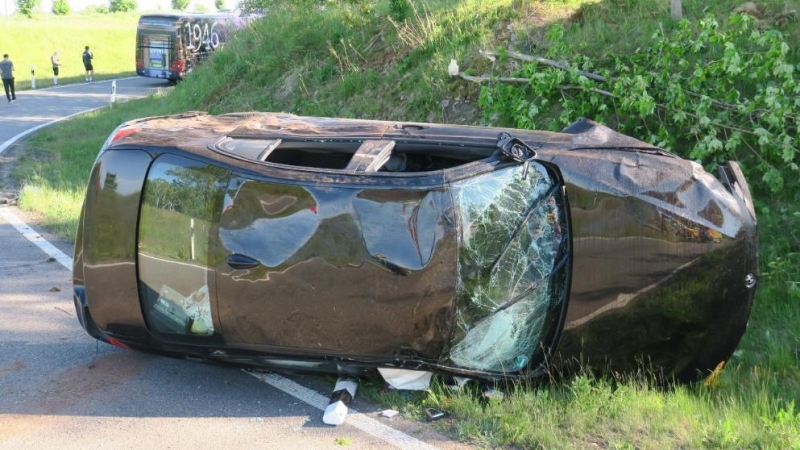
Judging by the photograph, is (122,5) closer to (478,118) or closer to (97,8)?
(97,8)

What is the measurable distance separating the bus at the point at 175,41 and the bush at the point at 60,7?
53.3 m

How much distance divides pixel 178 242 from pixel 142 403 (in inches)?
40.5

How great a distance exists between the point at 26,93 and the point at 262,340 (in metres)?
32.1

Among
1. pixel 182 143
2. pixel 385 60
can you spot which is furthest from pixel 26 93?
pixel 182 143

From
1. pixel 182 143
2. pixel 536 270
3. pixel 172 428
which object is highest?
pixel 182 143

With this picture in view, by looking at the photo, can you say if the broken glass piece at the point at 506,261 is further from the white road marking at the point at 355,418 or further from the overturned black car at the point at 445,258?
the white road marking at the point at 355,418

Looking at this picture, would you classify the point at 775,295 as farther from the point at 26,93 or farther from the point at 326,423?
the point at 26,93

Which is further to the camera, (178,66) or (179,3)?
(179,3)

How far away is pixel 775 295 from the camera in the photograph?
19.0ft

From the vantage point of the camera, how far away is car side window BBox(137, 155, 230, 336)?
4695mm

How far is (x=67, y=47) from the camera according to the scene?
50.8 metres

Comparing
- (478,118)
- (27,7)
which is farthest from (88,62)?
(27,7)

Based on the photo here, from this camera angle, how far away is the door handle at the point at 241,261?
4543 mm

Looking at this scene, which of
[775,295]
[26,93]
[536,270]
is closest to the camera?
[536,270]
